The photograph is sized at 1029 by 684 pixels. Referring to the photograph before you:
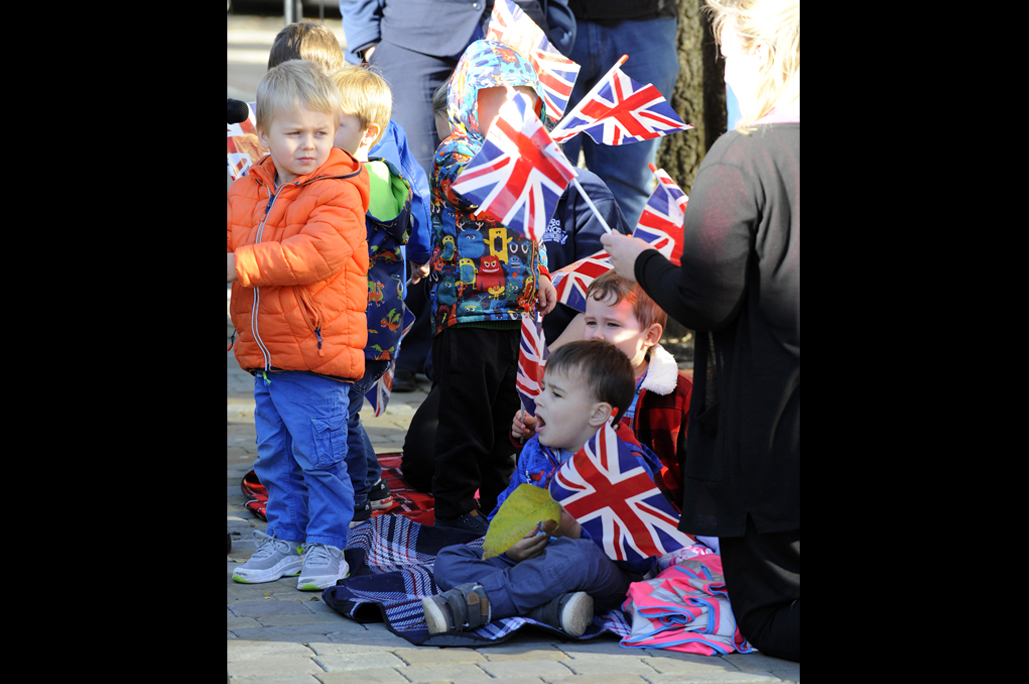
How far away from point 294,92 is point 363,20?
2209 millimetres

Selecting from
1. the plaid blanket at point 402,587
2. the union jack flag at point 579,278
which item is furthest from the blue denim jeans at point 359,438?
the union jack flag at point 579,278

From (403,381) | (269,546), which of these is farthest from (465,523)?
(403,381)

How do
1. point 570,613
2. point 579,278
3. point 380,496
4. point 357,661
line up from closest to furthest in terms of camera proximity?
point 357,661 → point 570,613 → point 579,278 → point 380,496

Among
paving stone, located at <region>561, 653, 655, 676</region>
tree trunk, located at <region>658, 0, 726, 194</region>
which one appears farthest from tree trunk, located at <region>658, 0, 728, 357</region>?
paving stone, located at <region>561, 653, 655, 676</region>

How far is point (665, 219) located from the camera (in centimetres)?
324

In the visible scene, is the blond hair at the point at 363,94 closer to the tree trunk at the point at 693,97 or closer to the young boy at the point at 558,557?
the young boy at the point at 558,557

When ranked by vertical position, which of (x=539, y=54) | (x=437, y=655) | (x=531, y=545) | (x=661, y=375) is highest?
(x=539, y=54)

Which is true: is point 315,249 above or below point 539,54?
below

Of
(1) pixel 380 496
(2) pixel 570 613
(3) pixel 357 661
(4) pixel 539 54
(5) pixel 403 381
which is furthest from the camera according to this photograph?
(5) pixel 403 381

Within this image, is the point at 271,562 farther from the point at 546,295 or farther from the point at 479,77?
the point at 479,77
